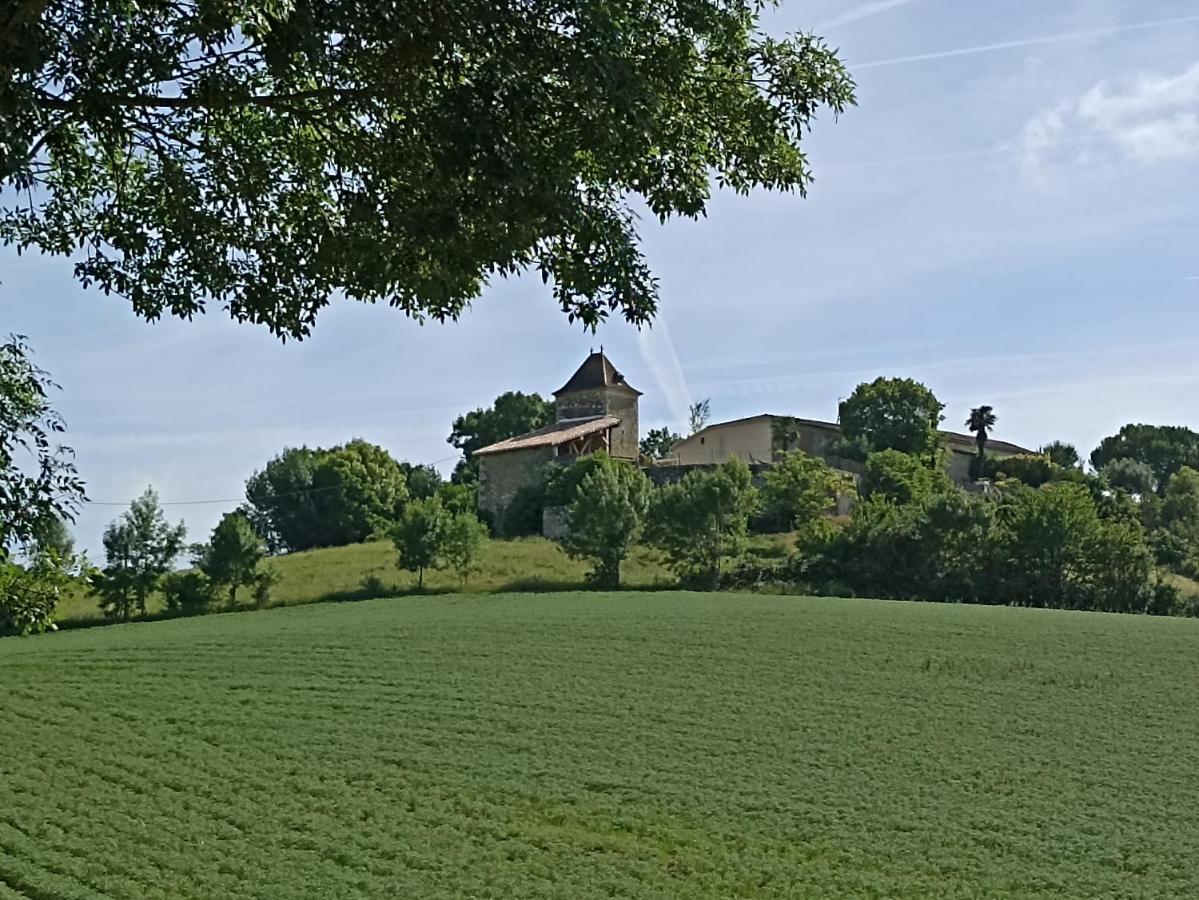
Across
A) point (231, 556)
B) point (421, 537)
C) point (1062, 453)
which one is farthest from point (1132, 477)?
point (231, 556)

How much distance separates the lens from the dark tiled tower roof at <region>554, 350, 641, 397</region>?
73.0m

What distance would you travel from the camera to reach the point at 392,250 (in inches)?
252

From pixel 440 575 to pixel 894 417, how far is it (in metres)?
44.6

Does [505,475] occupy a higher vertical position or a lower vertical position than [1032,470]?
lower

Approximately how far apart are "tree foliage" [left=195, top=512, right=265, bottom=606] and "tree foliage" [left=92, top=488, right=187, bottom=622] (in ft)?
5.06

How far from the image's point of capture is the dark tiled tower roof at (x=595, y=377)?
73000 mm

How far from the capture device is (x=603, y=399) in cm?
7225

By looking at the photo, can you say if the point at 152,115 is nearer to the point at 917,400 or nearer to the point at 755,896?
the point at 755,896

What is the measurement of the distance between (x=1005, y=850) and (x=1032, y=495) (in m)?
37.2

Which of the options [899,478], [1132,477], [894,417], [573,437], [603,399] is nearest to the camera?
[899,478]

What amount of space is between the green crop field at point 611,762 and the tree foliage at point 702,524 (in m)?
15.5

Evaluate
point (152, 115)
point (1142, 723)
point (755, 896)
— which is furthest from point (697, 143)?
point (1142, 723)

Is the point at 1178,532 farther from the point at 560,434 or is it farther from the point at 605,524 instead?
the point at 560,434

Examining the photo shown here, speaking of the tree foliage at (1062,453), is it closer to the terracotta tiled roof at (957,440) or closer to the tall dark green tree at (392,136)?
the terracotta tiled roof at (957,440)
